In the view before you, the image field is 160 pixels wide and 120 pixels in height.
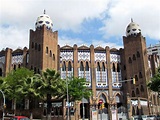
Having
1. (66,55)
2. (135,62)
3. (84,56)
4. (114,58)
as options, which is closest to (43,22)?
(66,55)

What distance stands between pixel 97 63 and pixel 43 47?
12951 millimetres

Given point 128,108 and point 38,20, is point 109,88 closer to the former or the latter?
point 128,108

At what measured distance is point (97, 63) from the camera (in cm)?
5222

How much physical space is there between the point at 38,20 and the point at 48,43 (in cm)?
703

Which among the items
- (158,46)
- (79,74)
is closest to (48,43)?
(79,74)

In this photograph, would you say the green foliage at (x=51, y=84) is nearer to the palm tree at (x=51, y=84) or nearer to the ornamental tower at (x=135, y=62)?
the palm tree at (x=51, y=84)

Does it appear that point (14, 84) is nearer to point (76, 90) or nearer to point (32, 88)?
point (32, 88)

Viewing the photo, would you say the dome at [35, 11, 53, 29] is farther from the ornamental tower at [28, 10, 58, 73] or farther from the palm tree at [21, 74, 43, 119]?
the palm tree at [21, 74, 43, 119]

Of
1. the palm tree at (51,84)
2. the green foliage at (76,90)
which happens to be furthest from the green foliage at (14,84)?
the green foliage at (76,90)

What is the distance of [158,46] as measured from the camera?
124 meters

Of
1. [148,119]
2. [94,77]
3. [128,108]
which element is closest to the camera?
[148,119]

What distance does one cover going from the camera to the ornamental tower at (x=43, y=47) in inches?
1857

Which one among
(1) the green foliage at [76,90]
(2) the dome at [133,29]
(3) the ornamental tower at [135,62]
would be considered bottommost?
(1) the green foliage at [76,90]

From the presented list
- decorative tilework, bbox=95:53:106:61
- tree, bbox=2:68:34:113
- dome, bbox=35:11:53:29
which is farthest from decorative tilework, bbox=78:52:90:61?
tree, bbox=2:68:34:113
